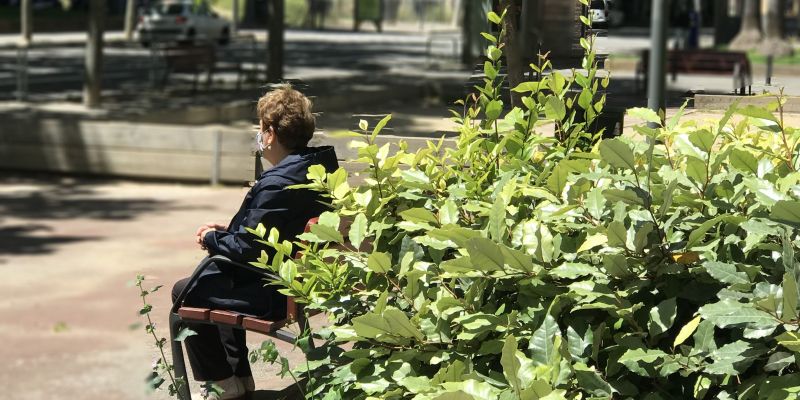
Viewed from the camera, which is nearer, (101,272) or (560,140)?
(560,140)

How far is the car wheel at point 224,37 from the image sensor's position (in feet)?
134

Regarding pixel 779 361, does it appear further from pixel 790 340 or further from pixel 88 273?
pixel 88 273

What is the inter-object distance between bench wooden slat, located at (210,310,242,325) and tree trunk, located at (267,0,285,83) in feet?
55.2

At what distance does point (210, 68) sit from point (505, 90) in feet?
61.2

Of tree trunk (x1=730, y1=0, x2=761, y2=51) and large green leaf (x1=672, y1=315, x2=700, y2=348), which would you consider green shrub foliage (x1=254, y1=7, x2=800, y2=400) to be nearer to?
large green leaf (x1=672, y1=315, x2=700, y2=348)

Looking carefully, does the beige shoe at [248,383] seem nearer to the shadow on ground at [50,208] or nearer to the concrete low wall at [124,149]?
the shadow on ground at [50,208]

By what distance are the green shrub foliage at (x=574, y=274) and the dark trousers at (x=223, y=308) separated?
86 cm

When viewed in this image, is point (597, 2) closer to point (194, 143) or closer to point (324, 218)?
point (324, 218)

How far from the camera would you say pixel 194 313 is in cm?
438

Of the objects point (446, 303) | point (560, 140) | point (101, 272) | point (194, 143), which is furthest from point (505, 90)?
point (194, 143)

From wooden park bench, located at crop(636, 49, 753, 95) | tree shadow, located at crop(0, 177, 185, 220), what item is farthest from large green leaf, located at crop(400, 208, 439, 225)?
wooden park bench, located at crop(636, 49, 753, 95)

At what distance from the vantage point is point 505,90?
465cm

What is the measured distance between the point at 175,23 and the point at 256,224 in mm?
37853

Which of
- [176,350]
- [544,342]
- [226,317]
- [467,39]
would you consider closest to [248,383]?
[176,350]
